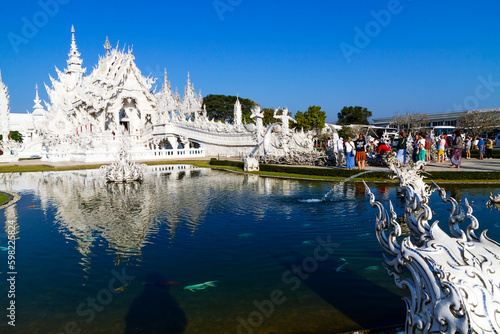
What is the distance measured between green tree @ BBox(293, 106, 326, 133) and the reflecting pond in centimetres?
5913

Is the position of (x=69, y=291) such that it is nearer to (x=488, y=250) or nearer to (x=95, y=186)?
(x=488, y=250)

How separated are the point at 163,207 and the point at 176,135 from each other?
30.6 m

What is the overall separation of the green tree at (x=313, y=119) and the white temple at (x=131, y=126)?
87.7ft

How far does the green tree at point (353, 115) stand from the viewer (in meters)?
96.0

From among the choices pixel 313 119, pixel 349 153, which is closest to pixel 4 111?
pixel 313 119

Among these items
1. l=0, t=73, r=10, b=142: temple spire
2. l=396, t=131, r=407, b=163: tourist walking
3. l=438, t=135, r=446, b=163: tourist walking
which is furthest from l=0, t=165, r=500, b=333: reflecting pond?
l=0, t=73, r=10, b=142: temple spire

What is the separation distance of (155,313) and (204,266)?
1754 millimetres

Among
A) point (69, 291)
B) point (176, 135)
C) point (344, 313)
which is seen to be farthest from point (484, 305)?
point (176, 135)

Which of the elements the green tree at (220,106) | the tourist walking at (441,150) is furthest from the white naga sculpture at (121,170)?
the green tree at (220,106)

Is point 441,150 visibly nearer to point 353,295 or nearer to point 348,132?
point 353,295

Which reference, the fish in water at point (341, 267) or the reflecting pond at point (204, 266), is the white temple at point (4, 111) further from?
the fish in water at point (341, 267)

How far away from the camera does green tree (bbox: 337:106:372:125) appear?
96.0 metres

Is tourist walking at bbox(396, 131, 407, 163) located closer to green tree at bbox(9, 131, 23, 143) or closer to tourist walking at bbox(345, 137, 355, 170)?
tourist walking at bbox(345, 137, 355, 170)

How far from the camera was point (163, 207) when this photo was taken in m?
12.1
